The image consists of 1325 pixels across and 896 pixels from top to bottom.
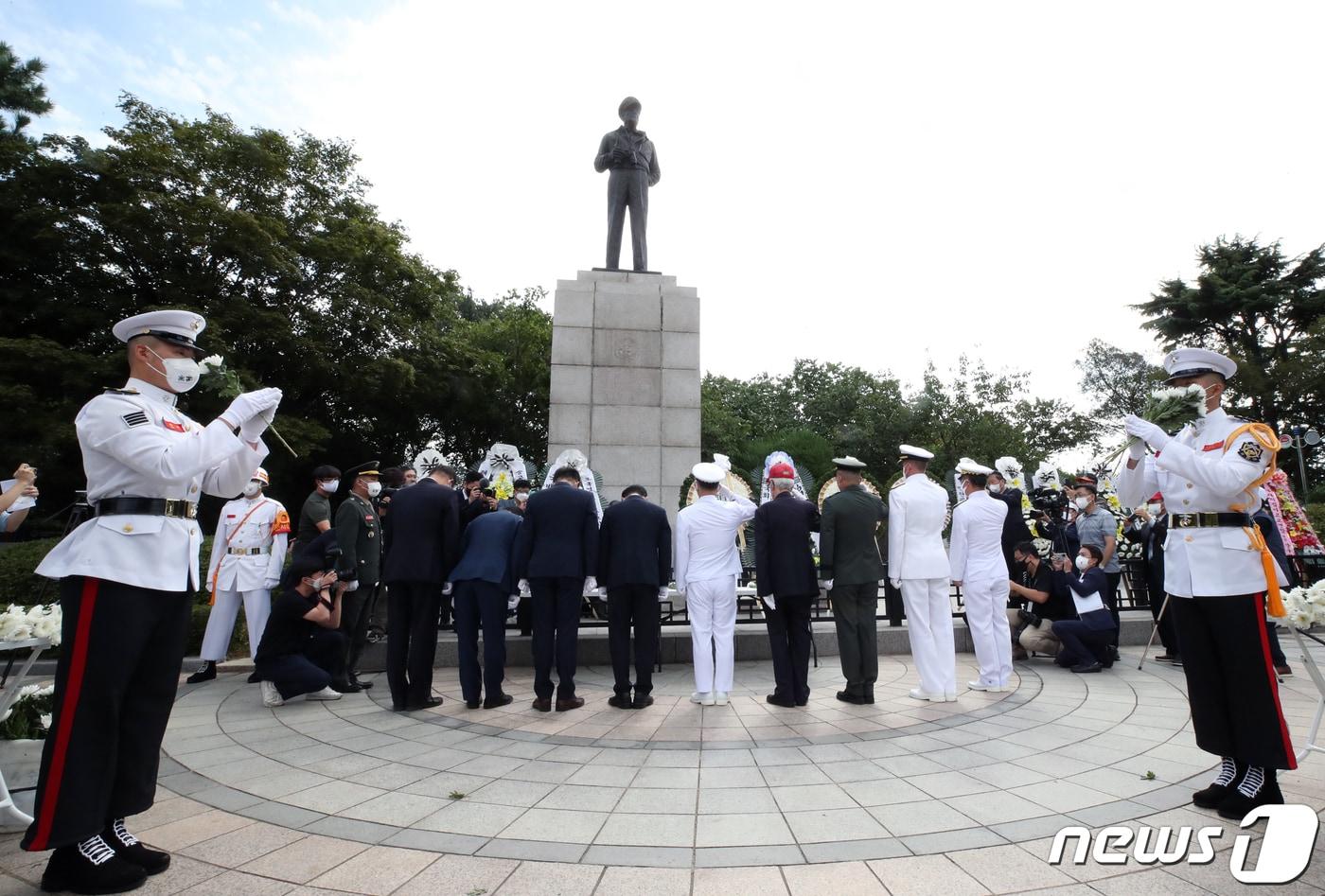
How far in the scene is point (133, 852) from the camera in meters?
2.99

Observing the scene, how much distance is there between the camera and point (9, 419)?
50.3 ft

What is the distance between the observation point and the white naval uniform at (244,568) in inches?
281

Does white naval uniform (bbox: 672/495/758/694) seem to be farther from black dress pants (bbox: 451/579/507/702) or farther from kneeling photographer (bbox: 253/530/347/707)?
kneeling photographer (bbox: 253/530/347/707)

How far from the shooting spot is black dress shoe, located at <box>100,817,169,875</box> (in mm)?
2984

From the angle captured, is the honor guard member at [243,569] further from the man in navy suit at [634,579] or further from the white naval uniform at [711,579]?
the white naval uniform at [711,579]

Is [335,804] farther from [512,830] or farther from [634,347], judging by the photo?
[634,347]

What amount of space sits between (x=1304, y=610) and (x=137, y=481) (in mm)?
6199

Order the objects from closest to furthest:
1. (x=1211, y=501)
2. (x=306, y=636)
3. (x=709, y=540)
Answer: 1. (x=1211, y=501)
2. (x=709, y=540)
3. (x=306, y=636)

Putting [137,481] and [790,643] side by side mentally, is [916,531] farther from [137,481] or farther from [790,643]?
[137,481]

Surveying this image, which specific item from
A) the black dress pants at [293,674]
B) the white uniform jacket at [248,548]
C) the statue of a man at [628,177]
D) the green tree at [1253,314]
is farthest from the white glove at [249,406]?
the green tree at [1253,314]

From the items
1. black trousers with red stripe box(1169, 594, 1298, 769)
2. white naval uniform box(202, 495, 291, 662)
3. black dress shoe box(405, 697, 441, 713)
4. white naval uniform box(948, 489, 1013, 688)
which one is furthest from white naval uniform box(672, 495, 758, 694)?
white naval uniform box(202, 495, 291, 662)

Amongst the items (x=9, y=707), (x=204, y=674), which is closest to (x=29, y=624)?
(x=9, y=707)

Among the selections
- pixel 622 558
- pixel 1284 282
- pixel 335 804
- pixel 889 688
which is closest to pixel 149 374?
pixel 335 804

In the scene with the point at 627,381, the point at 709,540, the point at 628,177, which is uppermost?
the point at 628,177
